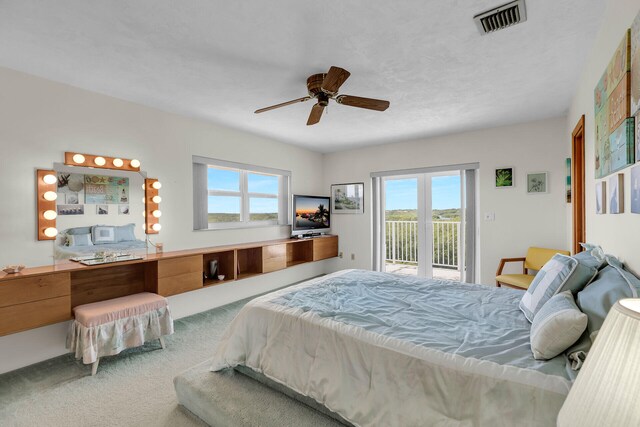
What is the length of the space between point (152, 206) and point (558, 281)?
3.59 metres

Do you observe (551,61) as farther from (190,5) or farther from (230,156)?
(230,156)

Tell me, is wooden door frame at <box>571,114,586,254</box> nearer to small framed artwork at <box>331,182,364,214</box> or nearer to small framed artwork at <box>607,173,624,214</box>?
small framed artwork at <box>607,173,624,214</box>

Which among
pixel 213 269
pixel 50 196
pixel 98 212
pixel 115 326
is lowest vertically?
pixel 115 326

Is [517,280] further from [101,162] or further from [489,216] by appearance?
[101,162]

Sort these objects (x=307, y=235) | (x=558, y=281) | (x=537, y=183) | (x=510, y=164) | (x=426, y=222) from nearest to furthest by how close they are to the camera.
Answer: (x=558, y=281), (x=537, y=183), (x=510, y=164), (x=426, y=222), (x=307, y=235)

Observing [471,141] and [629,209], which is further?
[471,141]

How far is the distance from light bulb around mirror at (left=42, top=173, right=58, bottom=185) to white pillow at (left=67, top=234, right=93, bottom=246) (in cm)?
49

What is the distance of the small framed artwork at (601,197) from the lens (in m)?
1.80

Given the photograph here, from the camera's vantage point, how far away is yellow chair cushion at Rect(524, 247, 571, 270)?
11.4 feet

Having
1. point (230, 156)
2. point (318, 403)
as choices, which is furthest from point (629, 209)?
point (230, 156)

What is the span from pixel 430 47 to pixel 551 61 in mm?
1052

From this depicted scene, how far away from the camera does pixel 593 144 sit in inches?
82.7

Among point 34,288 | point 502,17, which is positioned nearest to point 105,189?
point 34,288

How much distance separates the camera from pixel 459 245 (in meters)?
4.63
